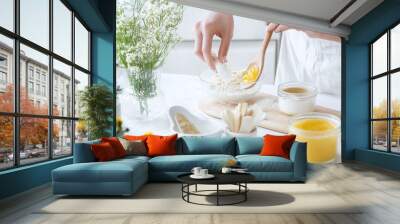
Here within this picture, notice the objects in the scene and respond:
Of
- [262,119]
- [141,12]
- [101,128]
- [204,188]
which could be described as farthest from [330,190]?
[141,12]

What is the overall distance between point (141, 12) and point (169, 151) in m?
4.16

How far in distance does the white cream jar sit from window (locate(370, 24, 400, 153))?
1.43 metres

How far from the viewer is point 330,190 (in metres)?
5.72

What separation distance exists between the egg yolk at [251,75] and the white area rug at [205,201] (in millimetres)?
4340

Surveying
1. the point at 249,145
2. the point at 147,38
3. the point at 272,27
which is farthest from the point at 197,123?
the point at 272,27

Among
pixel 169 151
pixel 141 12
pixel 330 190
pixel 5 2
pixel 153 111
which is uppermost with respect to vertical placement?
pixel 141 12

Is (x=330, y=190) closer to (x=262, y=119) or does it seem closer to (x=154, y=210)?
(x=154, y=210)

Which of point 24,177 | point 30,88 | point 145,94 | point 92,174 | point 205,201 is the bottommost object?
point 205,201

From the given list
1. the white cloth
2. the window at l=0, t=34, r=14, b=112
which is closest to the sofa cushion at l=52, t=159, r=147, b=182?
the window at l=0, t=34, r=14, b=112

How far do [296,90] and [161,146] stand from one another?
4.10 meters

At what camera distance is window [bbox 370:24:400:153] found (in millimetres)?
8297

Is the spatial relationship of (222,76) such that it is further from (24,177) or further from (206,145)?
(24,177)

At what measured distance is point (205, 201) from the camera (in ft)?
16.1

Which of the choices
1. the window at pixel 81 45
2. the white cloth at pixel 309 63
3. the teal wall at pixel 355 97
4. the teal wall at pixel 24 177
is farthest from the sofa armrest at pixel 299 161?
the window at pixel 81 45
